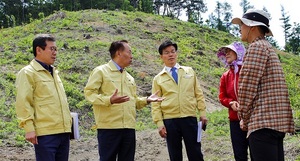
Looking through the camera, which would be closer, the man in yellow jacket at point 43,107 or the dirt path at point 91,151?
the man in yellow jacket at point 43,107

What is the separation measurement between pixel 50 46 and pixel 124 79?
83 centimetres

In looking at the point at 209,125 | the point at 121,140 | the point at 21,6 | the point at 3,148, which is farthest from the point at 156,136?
the point at 21,6

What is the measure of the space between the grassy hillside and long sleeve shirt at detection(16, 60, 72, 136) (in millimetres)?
3888

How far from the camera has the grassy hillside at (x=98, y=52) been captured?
9.73 meters

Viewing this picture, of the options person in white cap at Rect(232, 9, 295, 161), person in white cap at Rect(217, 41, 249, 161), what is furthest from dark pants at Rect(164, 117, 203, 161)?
person in white cap at Rect(232, 9, 295, 161)

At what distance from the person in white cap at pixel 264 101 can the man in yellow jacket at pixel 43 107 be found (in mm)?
1657

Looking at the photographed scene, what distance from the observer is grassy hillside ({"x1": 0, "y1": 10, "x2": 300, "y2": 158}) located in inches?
383

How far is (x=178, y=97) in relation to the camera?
165 inches

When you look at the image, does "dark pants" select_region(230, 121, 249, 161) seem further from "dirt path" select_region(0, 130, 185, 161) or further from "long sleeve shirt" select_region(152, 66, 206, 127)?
"dirt path" select_region(0, 130, 185, 161)

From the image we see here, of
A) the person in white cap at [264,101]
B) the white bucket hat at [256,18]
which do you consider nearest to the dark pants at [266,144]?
the person in white cap at [264,101]

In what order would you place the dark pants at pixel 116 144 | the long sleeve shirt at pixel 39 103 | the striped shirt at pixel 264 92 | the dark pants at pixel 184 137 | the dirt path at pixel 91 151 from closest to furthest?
1. the striped shirt at pixel 264 92
2. the long sleeve shirt at pixel 39 103
3. the dark pants at pixel 116 144
4. the dark pants at pixel 184 137
5. the dirt path at pixel 91 151

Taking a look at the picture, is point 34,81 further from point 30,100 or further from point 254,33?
point 254,33

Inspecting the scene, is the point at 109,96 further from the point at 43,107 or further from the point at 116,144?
the point at 43,107

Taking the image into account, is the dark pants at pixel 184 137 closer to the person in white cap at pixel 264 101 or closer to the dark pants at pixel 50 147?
the dark pants at pixel 50 147
